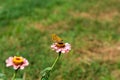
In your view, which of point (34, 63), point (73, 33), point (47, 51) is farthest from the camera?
point (73, 33)

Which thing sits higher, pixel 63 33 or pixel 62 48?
pixel 63 33

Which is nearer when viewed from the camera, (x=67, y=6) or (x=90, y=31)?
(x=90, y=31)

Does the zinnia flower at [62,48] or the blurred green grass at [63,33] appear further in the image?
the blurred green grass at [63,33]

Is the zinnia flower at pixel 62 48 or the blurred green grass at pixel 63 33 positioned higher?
the blurred green grass at pixel 63 33

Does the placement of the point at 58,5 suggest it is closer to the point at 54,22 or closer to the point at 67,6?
the point at 67,6

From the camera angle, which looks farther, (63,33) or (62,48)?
(63,33)

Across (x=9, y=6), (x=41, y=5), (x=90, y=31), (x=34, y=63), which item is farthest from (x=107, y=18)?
(x=34, y=63)

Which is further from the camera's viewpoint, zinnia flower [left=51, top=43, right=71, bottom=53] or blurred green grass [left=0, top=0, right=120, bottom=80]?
blurred green grass [left=0, top=0, right=120, bottom=80]

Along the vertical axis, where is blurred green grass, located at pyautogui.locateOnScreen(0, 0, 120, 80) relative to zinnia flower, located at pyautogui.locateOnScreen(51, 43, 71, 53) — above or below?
above
